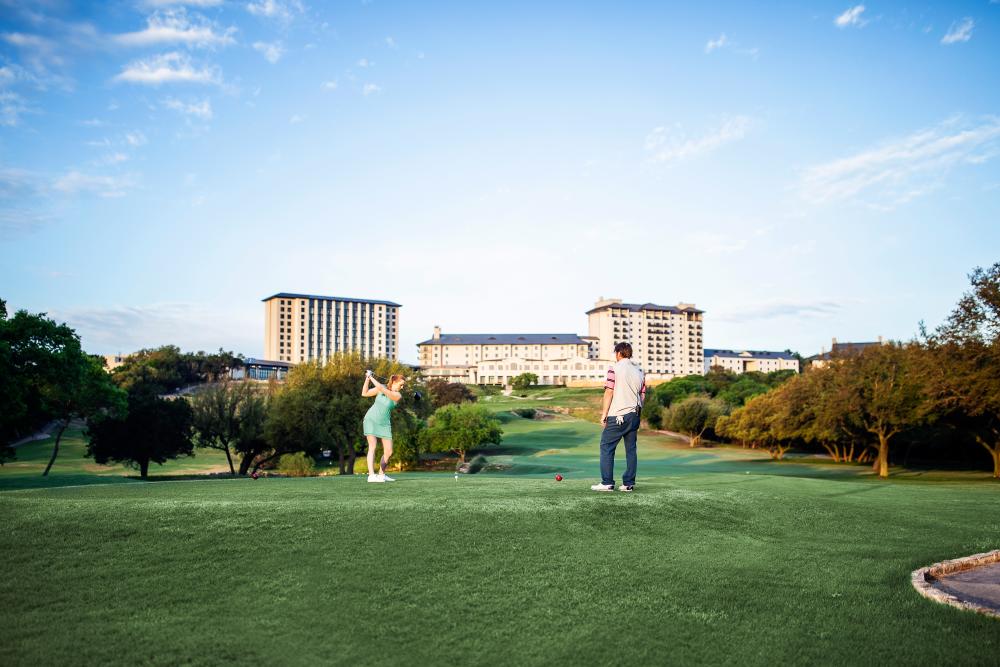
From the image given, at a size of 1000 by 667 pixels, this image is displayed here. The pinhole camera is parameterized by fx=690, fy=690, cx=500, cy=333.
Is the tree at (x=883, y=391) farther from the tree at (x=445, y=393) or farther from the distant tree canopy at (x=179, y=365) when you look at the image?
the distant tree canopy at (x=179, y=365)

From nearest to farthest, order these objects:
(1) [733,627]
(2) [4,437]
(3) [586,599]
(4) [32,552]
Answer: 1. (1) [733,627]
2. (3) [586,599]
3. (4) [32,552]
4. (2) [4,437]

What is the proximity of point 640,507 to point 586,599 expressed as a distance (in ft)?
14.8

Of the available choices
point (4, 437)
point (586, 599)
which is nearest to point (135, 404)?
point (4, 437)

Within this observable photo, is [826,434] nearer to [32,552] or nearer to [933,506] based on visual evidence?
[933,506]

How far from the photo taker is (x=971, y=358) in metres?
36.7

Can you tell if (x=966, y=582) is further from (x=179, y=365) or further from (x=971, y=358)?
(x=179, y=365)

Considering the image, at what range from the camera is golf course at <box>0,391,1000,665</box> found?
6113mm

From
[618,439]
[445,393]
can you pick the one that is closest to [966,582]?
[618,439]

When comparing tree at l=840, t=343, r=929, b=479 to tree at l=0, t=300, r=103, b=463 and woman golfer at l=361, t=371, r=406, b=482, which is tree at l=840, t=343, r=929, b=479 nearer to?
woman golfer at l=361, t=371, r=406, b=482

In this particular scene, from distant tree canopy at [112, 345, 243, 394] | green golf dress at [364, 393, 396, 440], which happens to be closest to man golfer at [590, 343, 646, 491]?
green golf dress at [364, 393, 396, 440]

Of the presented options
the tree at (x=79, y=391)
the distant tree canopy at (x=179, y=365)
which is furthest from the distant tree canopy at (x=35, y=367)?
the distant tree canopy at (x=179, y=365)

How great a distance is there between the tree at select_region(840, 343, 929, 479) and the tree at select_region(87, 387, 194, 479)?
160ft

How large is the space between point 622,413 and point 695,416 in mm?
76314

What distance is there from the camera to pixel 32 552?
25.9ft
